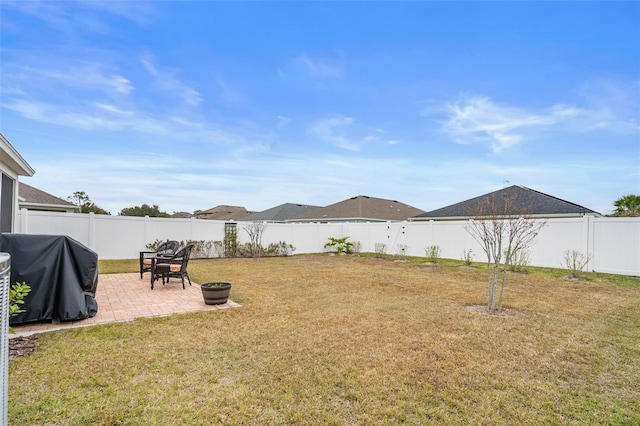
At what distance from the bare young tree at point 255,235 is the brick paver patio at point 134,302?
7207mm

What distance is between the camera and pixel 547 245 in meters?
11.7

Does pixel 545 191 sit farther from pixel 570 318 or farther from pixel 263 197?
pixel 263 197

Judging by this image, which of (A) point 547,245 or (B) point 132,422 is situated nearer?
(B) point 132,422

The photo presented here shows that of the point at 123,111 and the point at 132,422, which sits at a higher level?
the point at 123,111

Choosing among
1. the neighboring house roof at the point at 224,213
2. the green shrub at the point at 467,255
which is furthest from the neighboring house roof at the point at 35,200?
the neighboring house roof at the point at 224,213

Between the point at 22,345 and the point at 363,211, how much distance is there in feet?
73.2

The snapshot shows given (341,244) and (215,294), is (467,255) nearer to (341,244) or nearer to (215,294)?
(341,244)

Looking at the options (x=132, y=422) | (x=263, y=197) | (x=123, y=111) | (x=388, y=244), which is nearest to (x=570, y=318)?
(x=132, y=422)

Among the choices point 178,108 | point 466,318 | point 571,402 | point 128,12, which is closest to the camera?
point 571,402

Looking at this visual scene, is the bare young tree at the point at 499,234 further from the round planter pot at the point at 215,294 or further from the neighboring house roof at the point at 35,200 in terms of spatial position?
the neighboring house roof at the point at 35,200

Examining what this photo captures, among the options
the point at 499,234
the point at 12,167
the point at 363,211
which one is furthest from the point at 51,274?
the point at 363,211

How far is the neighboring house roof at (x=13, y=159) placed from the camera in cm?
580

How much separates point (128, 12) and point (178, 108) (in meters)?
4.07

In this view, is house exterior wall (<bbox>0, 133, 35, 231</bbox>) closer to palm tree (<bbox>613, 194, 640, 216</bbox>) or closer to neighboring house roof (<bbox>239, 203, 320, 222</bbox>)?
palm tree (<bbox>613, 194, 640, 216</bbox>)
